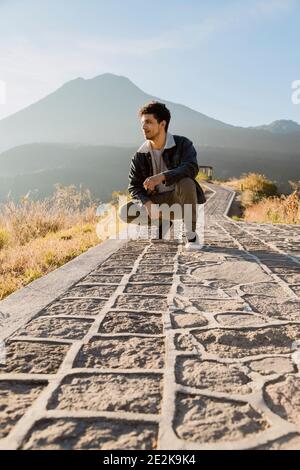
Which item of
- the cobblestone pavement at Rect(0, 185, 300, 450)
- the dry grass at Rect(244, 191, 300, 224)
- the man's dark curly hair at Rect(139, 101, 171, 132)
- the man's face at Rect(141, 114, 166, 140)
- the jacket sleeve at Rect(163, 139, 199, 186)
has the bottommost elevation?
the dry grass at Rect(244, 191, 300, 224)

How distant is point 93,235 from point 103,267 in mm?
2413

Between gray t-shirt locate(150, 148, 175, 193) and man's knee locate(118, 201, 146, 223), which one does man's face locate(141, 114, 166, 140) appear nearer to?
gray t-shirt locate(150, 148, 175, 193)

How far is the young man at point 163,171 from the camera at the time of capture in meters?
4.80

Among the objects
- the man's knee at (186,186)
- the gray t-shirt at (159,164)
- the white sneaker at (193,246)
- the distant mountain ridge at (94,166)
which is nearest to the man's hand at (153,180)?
the man's knee at (186,186)

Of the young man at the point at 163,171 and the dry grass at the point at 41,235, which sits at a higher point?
the young man at the point at 163,171

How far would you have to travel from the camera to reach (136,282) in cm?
336

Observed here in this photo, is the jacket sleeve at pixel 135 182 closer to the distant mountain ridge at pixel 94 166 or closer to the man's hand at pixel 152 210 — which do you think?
the man's hand at pixel 152 210

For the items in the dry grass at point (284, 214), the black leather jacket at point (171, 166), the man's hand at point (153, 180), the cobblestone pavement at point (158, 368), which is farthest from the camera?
the dry grass at point (284, 214)

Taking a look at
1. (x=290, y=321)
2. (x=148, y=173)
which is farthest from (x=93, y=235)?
(x=290, y=321)

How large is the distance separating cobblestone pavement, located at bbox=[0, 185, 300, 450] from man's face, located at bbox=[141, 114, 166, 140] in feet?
6.73

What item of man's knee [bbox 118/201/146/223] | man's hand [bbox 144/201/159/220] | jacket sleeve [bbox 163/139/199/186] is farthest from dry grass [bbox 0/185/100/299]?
jacket sleeve [bbox 163/139/199/186]

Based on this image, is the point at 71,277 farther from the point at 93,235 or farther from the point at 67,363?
the point at 93,235

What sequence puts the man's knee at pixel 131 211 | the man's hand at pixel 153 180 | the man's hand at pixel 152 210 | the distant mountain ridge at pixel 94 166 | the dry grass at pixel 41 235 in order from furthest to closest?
the distant mountain ridge at pixel 94 166 < the man's knee at pixel 131 211 < the man's hand at pixel 152 210 < the man's hand at pixel 153 180 < the dry grass at pixel 41 235

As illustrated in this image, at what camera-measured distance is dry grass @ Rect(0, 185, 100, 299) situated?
416 cm
